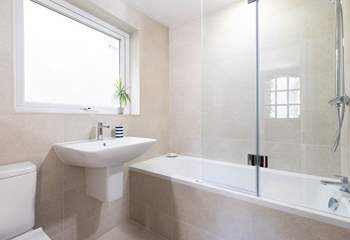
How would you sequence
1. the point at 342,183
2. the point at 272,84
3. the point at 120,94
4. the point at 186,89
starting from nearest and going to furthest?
the point at 342,183 < the point at 272,84 < the point at 120,94 < the point at 186,89

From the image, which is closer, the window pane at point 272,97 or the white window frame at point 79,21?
the white window frame at point 79,21

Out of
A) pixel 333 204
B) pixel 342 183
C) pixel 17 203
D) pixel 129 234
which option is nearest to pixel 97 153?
pixel 17 203

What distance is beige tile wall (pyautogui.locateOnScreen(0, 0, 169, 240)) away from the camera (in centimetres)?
107

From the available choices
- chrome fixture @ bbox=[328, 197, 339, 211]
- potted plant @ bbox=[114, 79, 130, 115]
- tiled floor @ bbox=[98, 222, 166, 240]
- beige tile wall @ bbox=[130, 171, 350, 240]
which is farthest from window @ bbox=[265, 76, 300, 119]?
tiled floor @ bbox=[98, 222, 166, 240]

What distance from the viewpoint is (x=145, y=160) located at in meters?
2.03

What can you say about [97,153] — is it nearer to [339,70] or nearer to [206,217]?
[206,217]

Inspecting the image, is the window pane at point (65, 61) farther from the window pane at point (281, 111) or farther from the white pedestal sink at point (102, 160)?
the window pane at point (281, 111)

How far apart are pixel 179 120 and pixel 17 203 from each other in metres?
1.72

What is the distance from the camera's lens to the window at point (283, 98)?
1609mm

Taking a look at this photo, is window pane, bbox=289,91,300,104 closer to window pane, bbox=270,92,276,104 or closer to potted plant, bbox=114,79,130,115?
window pane, bbox=270,92,276,104

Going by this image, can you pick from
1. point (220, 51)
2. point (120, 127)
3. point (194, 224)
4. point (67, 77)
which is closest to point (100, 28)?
point (67, 77)

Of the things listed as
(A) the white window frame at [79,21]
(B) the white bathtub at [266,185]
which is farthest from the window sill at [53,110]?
(B) the white bathtub at [266,185]

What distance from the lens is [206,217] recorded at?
51.3 inches

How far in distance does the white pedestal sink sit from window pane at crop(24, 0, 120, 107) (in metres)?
0.48
